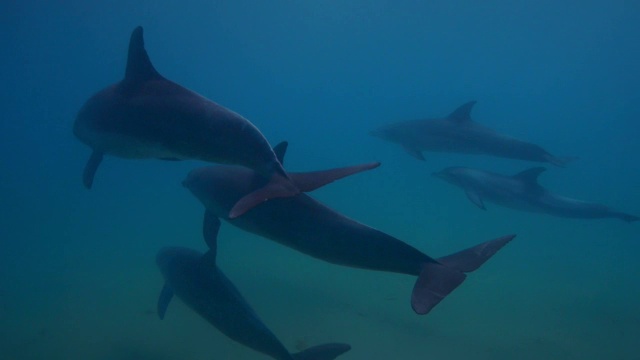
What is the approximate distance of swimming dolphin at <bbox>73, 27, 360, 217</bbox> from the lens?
4289mm

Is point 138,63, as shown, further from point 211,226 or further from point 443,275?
point 443,275

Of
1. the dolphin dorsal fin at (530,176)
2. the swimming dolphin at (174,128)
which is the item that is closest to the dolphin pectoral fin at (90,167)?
the swimming dolphin at (174,128)

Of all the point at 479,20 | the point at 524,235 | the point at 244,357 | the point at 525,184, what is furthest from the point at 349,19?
the point at 244,357

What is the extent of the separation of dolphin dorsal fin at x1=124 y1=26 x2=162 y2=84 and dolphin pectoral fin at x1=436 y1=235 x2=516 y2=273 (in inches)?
138

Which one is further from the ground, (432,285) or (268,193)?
(268,193)

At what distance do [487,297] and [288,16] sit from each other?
6847 cm

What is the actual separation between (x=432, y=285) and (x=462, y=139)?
34.9ft

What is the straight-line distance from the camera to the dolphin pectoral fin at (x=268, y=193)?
3.73m

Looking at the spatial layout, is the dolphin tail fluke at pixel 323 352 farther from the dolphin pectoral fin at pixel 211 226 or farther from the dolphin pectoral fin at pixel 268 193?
the dolphin pectoral fin at pixel 268 193

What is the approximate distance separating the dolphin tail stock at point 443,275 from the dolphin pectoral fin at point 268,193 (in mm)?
1245

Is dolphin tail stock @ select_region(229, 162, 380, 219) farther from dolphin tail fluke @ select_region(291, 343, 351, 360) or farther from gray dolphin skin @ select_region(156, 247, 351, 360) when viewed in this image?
dolphin tail fluke @ select_region(291, 343, 351, 360)

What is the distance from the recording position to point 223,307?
5.97 metres

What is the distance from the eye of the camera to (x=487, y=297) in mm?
11516

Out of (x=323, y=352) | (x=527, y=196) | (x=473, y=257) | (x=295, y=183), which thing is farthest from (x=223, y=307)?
(x=527, y=196)
